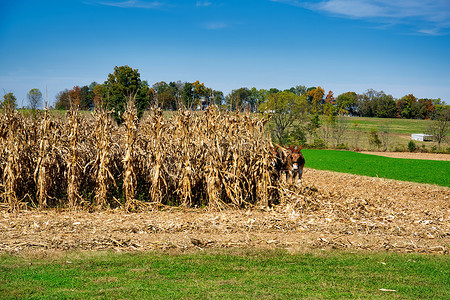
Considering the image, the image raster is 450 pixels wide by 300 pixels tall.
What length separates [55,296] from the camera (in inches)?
168

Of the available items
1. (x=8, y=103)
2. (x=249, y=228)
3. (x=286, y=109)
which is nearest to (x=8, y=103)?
(x=8, y=103)

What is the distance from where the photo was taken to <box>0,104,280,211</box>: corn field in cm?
872

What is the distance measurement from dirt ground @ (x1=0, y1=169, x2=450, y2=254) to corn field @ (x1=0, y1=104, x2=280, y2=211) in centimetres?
49

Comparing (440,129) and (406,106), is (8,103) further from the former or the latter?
(406,106)

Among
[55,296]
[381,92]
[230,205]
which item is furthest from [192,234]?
[381,92]

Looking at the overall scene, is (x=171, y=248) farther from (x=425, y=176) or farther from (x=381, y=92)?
(x=381, y=92)

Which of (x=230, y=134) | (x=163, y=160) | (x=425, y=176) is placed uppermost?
(x=230, y=134)

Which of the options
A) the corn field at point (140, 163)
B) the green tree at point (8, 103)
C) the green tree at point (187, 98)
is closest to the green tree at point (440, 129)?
the green tree at point (187, 98)

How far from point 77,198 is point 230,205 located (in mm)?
3598

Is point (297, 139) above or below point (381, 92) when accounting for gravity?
below

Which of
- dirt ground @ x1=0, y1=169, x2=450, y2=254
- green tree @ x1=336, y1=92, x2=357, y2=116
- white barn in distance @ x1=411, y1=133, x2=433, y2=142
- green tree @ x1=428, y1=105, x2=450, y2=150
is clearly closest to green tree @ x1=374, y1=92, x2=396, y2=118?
green tree @ x1=336, y1=92, x2=357, y2=116

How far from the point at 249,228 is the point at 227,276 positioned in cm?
239

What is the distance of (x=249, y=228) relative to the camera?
7.42 m

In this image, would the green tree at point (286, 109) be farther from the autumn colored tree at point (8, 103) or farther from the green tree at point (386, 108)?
the green tree at point (386, 108)
